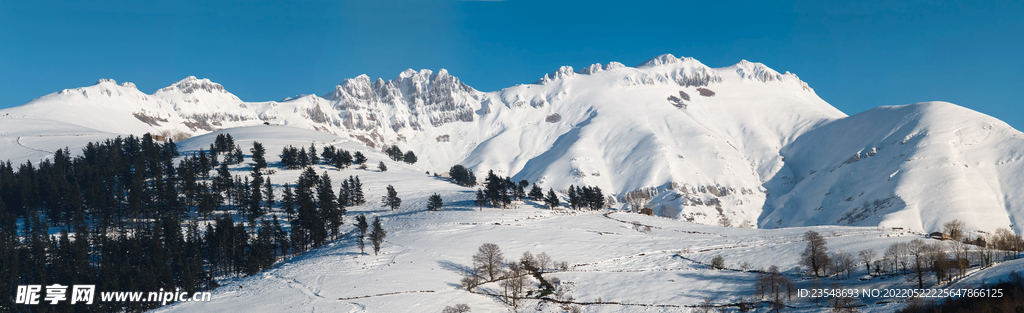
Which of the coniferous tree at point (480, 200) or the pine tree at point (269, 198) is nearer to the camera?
the pine tree at point (269, 198)

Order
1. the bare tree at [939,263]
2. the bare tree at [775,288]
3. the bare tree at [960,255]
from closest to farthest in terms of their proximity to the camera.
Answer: the bare tree at [939,263], the bare tree at [960,255], the bare tree at [775,288]

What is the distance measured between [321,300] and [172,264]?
162 ft

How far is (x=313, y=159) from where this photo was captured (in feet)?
566

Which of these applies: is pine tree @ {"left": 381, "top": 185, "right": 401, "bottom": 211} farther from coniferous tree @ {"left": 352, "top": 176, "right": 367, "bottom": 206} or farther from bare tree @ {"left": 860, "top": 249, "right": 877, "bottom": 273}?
bare tree @ {"left": 860, "top": 249, "right": 877, "bottom": 273}

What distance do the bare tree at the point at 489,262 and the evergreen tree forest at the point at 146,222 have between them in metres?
21.8

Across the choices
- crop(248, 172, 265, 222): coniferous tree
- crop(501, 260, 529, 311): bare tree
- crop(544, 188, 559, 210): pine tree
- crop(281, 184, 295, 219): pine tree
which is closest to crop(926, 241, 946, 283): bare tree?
crop(501, 260, 529, 311): bare tree

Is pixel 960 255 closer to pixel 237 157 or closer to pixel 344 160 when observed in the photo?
pixel 344 160

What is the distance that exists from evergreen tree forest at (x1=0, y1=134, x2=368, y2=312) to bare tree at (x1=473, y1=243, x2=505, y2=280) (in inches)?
859

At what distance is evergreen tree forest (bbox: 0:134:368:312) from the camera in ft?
314

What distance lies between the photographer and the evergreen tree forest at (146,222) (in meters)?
95.7

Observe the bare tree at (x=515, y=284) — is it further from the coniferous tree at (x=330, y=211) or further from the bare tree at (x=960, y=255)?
the bare tree at (x=960, y=255)

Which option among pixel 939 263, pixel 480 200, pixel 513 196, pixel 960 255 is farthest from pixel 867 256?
pixel 513 196

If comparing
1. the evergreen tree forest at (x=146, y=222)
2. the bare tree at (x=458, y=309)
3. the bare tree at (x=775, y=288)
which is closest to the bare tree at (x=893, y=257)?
the bare tree at (x=775, y=288)

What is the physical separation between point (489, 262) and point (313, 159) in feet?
357
